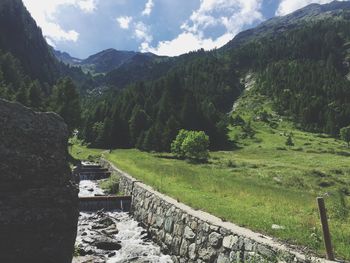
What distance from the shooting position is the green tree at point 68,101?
237 feet

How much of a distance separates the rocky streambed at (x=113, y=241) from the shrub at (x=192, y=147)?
39.5 m

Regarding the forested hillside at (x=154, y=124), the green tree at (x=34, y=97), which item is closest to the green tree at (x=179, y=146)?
the forested hillside at (x=154, y=124)

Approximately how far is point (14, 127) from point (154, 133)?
71853 millimetres

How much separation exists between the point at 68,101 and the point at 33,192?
Result: 214 feet

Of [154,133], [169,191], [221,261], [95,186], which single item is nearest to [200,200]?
[169,191]

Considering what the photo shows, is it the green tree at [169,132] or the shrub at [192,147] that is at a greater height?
the green tree at [169,132]

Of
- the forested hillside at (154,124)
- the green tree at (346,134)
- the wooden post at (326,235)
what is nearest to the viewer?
the wooden post at (326,235)

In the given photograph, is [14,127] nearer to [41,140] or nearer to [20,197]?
[41,140]

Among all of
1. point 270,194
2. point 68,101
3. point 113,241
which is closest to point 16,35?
point 68,101

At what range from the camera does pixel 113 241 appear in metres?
22.1

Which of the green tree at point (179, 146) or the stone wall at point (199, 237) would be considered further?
the green tree at point (179, 146)

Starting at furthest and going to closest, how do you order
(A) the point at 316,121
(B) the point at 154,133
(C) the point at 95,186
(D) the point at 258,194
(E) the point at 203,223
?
(A) the point at 316,121 < (B) the point at 154,133 < (C) the point at 95,186 < (D) the point at 258,194 < (E) the point at 203,223

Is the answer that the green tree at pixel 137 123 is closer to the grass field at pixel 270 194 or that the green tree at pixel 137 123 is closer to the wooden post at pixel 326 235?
the grass field at pixel 270 194

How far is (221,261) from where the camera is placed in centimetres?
1544
